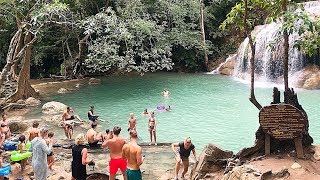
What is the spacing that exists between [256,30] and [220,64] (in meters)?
4.80

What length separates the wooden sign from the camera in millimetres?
6629

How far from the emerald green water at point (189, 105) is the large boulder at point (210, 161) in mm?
4060

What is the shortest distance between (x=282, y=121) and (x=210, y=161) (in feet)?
5.82

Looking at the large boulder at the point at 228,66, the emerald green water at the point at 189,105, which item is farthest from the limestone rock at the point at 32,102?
A: the large boulder at the point at 228,66

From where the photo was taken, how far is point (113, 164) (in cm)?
685

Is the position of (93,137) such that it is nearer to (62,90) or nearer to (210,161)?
(210,161)

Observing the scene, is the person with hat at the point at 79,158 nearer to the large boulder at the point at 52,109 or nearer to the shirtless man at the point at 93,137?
the shirtless man at the point at 93,137

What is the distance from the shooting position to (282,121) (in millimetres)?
6754

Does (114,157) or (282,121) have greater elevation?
(282,121)

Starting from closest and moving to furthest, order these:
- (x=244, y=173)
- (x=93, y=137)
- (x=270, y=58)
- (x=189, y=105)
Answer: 1. (x=244, y=173)
2. (x=93, y=137)
3. (x=189, y=105)
4. (x=270, y=58)

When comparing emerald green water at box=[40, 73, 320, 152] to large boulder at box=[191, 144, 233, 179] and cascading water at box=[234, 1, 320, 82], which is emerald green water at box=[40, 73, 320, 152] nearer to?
cascading water at box=[234, 1, 320, 82]

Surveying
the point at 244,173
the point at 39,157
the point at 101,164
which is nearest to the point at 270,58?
the point at 101,164

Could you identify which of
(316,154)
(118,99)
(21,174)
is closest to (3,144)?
(21,174)

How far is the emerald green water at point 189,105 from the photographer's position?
1348 centimetres
